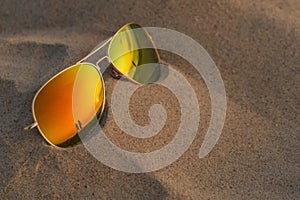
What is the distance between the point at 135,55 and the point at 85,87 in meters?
0.24

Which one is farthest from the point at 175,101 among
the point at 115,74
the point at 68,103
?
the point at 68,103

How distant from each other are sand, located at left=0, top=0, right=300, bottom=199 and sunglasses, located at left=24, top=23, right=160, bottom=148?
4cm

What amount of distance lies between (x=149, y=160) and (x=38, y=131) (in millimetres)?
324

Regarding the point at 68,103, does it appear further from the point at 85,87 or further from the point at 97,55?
the point at 97,55

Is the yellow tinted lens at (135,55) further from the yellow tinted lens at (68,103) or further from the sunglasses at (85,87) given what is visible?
the yellow tinted lens at (68,103)

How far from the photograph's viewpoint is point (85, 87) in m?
1.34

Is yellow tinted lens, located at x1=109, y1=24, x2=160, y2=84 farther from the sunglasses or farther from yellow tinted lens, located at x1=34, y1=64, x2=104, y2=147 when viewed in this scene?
yellow tinted lens, located at x1=34, y1=64, x2=104, y2=147

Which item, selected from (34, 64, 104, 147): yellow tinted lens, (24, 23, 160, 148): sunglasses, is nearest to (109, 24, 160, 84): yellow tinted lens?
(24, 23, 160, 148): sunglasses

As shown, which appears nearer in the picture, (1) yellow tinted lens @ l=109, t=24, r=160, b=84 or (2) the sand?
(2) the sand

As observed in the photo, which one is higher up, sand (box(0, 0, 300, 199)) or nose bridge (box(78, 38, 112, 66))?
nose bridge (box(78, 38, 112, 66))

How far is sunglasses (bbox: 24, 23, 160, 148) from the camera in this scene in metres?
1.27

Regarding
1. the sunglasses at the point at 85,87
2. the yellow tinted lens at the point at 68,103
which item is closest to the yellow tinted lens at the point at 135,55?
the sunglasses at the point at 85,87

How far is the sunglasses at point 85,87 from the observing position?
1.27 m

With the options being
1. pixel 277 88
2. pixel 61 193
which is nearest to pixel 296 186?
pixel 277 88
